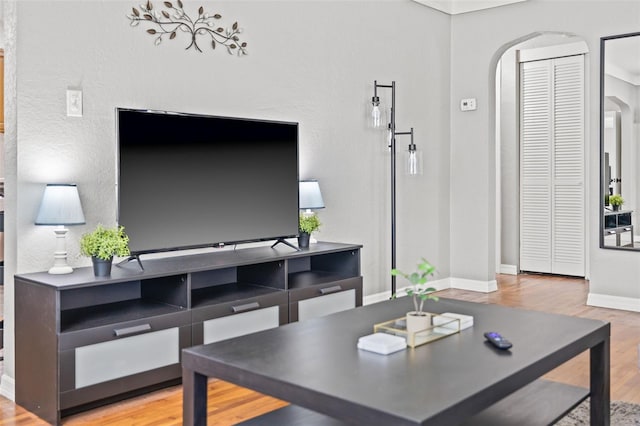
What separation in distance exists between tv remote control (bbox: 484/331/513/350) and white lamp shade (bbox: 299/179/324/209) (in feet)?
7.50

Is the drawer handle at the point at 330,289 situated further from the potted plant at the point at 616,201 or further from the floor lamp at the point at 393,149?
the potted plant at the point at 616,201

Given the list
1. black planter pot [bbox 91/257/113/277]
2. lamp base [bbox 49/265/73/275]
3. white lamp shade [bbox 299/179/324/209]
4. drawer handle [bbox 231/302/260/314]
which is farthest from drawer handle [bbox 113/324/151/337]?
white lamp shade [bbox 299/179/324/209]

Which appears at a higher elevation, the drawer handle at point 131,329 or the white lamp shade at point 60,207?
the white lamp shade at point 60,207

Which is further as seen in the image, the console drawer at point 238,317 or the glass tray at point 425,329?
the console drawer at point 238,317

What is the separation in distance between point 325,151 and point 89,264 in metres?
2.01

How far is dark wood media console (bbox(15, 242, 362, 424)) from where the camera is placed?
9.16 feet

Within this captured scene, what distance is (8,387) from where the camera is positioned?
313 centimetres

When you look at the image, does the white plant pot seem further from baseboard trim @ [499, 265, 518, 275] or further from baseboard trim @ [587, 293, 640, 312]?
baseboard trim @ [499, 265, 518, 275]

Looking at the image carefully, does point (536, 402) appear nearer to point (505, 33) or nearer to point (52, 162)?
point (52, 162)

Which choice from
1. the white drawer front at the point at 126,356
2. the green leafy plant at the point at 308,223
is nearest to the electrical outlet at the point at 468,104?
the green leafy plant at the point at 308,223

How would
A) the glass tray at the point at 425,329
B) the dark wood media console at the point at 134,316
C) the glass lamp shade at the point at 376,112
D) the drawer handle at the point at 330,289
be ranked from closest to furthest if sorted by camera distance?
the glass tray at the point at 425,329, the dark wood media console at the point at 134,316, the drawer handle at the point at 330,289, the glass lamp shade at the point at 376,112

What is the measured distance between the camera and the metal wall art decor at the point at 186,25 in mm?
3609

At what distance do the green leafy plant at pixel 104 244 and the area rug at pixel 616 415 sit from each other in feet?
7.00

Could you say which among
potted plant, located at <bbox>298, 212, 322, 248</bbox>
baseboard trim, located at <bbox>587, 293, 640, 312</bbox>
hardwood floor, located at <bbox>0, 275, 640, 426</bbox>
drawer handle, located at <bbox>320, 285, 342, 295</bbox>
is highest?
potted plant, located at <bbox>298, 212, 322, 248</bbox>
